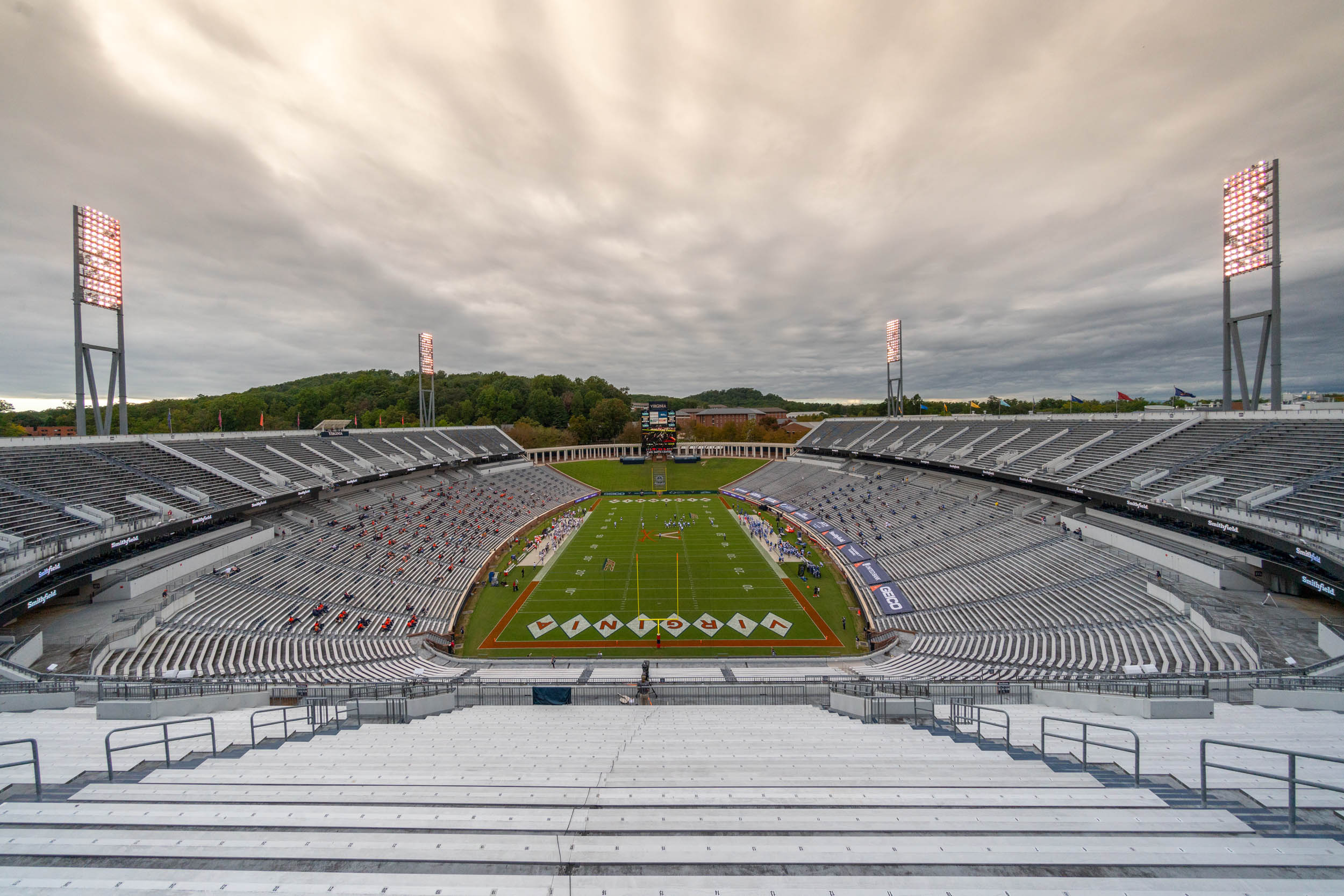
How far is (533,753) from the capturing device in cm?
795

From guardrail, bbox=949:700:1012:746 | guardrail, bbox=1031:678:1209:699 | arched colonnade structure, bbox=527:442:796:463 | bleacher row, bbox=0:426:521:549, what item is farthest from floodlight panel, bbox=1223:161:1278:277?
bleacher row, bbox=0:426:521:549

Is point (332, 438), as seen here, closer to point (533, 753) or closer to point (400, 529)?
point (400, 529)

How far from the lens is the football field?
23.4m

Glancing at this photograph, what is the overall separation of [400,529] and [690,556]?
20.5 m

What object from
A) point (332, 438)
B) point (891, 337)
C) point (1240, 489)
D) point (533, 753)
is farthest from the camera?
point (891, 337)

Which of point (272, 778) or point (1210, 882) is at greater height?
point (1210, 882)

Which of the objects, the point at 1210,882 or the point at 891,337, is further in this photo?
the point at 891,337

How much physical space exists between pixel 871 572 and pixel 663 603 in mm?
12516

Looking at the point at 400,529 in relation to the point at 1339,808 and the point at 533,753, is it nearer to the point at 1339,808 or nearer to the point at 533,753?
the point at 533,753

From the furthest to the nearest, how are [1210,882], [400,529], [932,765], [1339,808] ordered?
1. [400,529]
2. [932,765]
3. [1339,808]
4. [1210,882]

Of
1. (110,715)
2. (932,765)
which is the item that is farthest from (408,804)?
(110,715)

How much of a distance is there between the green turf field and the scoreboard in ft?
23.1

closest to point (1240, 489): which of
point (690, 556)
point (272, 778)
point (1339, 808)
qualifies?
point (1339, 808)

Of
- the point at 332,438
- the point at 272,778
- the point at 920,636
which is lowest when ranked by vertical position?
the point at 920,636
